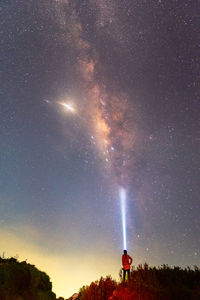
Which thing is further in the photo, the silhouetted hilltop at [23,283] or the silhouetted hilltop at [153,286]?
the silhouetted hilltop at [23,283]

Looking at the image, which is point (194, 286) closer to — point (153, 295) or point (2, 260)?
point (153, 295)

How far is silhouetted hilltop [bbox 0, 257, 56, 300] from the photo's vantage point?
789 centimetres

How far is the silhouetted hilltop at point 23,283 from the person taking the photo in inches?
311

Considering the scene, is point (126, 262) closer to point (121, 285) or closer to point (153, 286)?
point (121, 285)

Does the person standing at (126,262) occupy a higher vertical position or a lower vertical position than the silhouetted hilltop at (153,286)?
higher

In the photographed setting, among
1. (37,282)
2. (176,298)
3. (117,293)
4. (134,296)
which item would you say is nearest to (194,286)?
(176,298)

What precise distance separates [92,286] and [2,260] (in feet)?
12.1

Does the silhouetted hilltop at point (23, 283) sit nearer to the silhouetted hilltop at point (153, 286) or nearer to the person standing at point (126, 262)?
the silhouetted hilltop at point (153, 286)

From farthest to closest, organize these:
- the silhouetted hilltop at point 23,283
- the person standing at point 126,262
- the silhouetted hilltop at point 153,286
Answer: the person standing at point 126,262 → the silhouetted hilltop at point 23,283 → the silhouetted hilltop at point 153,286

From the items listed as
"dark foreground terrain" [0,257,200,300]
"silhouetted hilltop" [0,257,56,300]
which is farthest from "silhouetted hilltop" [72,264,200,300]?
"silhouetted hilltop" [0,257,56,300]

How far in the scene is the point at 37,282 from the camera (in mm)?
9250

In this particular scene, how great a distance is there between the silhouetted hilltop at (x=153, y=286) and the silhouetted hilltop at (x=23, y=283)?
5.28 ft

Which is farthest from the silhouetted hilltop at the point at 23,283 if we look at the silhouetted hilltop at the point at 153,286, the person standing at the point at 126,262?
the person standing at the point at 126,262

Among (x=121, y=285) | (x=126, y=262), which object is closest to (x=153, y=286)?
(x=121, y=285)
